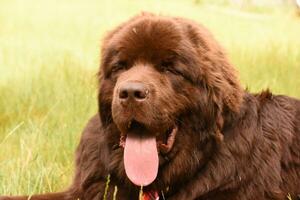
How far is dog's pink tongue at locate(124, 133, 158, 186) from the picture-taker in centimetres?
415

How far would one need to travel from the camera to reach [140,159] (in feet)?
13.6

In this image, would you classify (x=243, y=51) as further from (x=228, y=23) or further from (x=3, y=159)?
(x=3, y=159)

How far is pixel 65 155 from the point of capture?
18.9ft

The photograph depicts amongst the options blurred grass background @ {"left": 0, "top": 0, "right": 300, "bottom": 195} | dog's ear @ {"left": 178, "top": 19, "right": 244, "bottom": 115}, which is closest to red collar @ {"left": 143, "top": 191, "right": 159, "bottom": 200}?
dog's ear @ {"left": 178, "top": 19, "right": 244, "bottom": 115}

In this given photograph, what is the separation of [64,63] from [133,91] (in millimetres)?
4932

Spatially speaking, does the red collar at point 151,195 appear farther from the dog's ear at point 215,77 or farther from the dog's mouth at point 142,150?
the dog's ear at point 215,77

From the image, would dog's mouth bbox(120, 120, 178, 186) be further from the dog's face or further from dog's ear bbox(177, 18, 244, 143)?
dog's ear bbox(177, 18, 244, 143)

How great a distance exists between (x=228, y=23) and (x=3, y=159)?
731 centimetres

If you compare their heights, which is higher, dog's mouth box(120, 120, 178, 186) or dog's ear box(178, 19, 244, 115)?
dog's ear box(178, 19, 244, 115)

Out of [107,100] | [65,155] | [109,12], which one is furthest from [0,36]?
[107,100]

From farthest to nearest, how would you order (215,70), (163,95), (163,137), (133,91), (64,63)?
1. (64,63)
2. (215,70)
3. (163,137)
4. (163,95)
5. (133,91)

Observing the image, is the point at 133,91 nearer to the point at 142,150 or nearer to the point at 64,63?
the point at 142,150

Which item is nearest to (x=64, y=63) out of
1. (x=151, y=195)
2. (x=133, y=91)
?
(x=151, y=195)

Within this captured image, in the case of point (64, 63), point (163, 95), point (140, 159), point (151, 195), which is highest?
point (163, 95)
